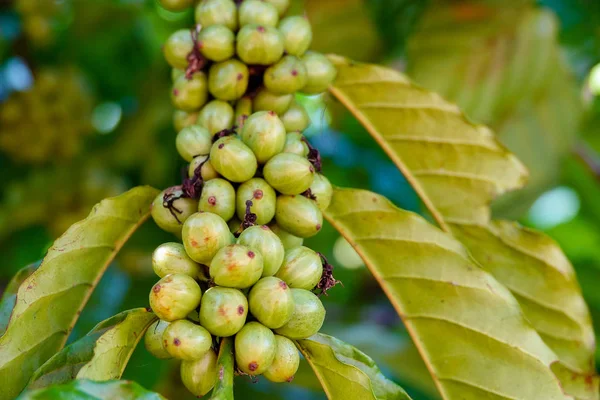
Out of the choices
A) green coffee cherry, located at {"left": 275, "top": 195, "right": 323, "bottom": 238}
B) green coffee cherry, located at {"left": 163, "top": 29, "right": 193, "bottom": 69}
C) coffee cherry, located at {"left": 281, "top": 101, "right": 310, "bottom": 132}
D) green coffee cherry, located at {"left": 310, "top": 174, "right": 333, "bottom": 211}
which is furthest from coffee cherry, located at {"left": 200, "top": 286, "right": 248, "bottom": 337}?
green coffee cherry, located at {"left": 163, "top": 29, "right": 193, "bottom": 69}

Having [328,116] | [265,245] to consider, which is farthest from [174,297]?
[328,116]

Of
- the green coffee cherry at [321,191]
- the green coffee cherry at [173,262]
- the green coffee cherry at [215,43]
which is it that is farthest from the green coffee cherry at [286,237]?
the green coffee cherry at [215,43]

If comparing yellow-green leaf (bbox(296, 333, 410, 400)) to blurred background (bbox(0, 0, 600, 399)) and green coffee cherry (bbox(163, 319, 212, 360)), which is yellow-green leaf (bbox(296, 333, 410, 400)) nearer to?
green coffee cherry (bbox(163, 319, 212, 360))

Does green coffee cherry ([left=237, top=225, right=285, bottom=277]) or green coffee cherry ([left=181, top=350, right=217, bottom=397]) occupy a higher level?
green coffee cherry ([left=237, top=225, right=285, bottom=277])

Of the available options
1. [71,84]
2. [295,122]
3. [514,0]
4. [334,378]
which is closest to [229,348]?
[334,378]

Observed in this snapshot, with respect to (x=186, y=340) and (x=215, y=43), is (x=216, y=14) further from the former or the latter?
(x=186, y=340)

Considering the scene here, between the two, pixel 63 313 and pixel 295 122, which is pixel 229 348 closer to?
pixel 63 313

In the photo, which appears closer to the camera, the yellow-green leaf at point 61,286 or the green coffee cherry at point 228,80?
the yellow-green leaf at point 61,286

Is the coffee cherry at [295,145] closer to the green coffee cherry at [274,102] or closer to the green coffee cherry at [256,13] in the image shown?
the green coffee cherry at [274,102]
